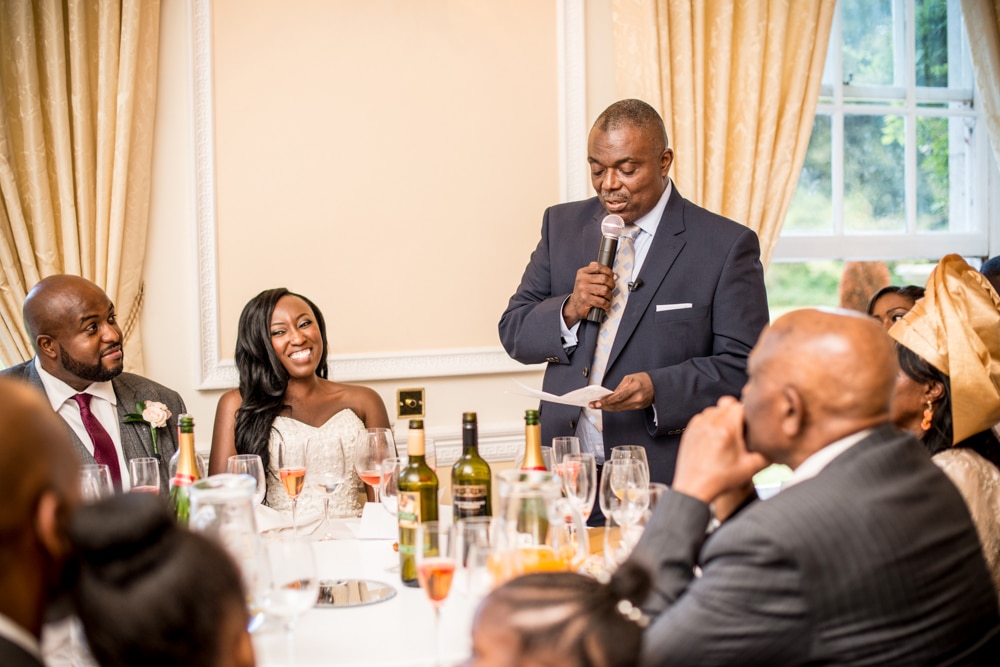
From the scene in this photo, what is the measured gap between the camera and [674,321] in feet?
9.80

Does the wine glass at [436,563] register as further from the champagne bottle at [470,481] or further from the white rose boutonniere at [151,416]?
the white rose boutonniere at [151,416]

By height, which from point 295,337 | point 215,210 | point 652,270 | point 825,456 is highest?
point 215,210

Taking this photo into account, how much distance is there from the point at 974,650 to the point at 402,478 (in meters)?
1.15

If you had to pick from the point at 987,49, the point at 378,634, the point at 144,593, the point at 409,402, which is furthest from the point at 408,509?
the point at 987,49

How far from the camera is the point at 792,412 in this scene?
1.49m

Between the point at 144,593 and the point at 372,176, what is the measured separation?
10.1 ft

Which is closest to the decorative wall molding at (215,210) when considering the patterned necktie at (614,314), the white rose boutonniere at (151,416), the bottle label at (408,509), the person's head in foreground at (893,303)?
the white rose boutonniere at (151,416)

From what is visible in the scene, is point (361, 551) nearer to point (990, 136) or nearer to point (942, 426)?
point (942, 426)

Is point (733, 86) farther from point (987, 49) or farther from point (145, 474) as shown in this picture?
point (145, 474)

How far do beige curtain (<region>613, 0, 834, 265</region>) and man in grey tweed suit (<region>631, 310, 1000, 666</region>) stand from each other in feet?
9.04

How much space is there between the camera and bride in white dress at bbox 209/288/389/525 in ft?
10.1

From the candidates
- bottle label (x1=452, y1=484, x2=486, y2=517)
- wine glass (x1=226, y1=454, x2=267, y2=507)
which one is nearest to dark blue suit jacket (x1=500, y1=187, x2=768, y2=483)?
bottle label (x1=452, y1=484, x2=486, y2=517)

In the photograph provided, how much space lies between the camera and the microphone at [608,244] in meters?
2.82

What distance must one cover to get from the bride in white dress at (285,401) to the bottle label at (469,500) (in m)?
1.05
